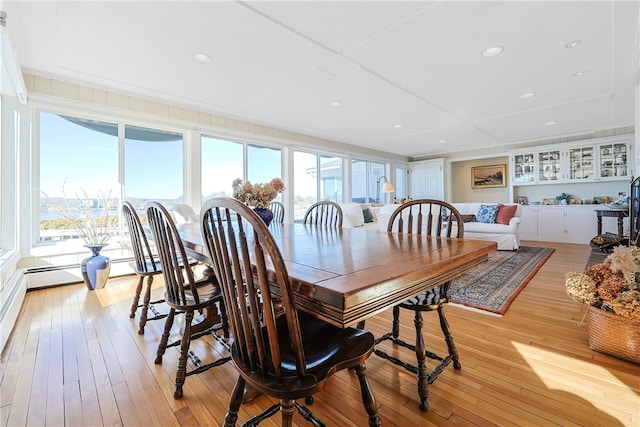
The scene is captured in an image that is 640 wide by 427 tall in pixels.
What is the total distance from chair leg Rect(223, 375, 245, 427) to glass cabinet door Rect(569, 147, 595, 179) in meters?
7.88

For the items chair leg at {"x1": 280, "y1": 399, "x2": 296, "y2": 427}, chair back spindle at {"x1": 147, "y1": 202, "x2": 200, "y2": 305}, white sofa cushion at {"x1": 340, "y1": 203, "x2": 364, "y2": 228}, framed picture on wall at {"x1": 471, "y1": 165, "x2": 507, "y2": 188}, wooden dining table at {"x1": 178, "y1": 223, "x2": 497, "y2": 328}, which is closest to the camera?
wooden dining table at {"x1": 178, "y1": 223, "x2": 497, "y2": 328}

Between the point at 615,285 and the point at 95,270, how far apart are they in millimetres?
4446

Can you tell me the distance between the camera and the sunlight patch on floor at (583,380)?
1.30m

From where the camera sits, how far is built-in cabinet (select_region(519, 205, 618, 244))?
5.69 metres

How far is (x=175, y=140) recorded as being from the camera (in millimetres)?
4340

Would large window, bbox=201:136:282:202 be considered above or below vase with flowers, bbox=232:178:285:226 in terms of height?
above

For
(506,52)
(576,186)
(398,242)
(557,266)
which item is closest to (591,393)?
(398,242)

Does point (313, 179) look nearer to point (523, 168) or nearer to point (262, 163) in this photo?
point (262, 163)

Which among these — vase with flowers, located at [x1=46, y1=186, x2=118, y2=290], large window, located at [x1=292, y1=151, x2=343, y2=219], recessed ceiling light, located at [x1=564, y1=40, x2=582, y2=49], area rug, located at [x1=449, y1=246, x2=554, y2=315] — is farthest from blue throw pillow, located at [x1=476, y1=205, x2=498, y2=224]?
vase with flowers, located at [x1=46, y1=186, x2=118, y2=290]

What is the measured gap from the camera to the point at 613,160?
18.9 feet

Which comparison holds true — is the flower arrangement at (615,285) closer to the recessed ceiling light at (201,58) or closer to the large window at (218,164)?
the recessed ceiling light at (201,58)

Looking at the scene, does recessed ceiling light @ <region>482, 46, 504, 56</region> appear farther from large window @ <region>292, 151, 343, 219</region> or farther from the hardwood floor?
large window @ <region>292, 151, 343, 219</region>

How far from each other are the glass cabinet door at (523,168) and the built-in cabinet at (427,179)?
171 centimetres

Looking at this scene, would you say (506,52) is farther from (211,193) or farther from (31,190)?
(31,190)
